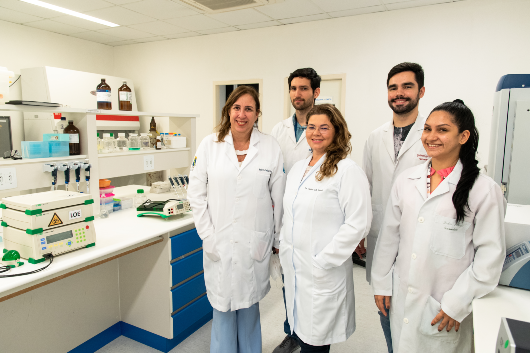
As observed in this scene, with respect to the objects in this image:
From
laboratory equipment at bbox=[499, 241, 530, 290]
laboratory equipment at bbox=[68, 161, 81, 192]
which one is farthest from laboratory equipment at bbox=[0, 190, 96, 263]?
laboratory equipment at bbox=[499, 241, 530, 290]

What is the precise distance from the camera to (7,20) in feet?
13.7

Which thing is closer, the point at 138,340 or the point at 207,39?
the point at 138,340

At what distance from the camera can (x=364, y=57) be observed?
3805 mm

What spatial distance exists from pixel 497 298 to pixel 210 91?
14.1 ft

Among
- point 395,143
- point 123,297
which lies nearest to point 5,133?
point 123,297

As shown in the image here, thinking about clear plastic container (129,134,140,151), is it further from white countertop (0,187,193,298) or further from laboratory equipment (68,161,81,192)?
laboratory equipment (68,161,81,192)

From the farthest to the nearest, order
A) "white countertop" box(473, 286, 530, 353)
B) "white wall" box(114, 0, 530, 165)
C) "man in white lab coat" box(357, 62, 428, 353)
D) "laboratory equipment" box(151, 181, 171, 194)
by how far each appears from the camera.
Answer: "white wall" box(114, 0, 530, 165) < "laboratory equipment" box(151, 181, 171, 194) < "man in white lab coat" box(357, 62, 428, 353) < "white countertop" box(473, 286, 530, 353)

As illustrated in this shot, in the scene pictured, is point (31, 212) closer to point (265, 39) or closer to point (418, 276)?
point (418, 276)

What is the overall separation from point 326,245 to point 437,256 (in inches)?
17.1

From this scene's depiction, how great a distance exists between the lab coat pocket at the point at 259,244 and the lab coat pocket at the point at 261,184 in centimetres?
20

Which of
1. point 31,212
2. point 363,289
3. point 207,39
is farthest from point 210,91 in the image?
point 31,212

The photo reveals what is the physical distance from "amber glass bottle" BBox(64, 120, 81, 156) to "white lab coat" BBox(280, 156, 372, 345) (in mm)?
1523

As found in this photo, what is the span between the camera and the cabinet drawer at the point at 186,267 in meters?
2.12

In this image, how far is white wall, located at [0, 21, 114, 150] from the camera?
4.22 metres
